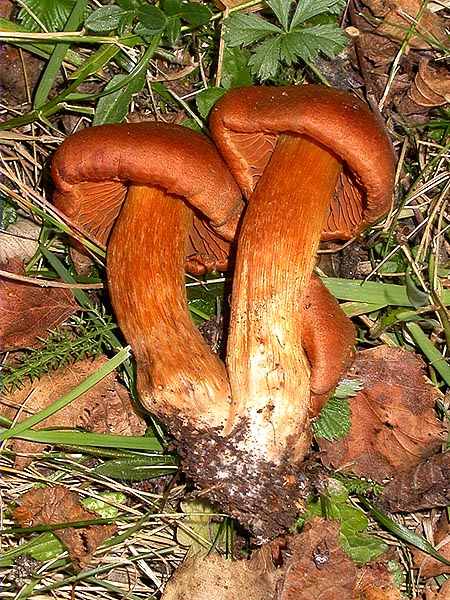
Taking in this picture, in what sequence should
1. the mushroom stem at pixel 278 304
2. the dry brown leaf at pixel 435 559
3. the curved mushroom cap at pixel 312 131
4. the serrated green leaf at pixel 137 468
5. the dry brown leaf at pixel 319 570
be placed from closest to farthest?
the curved mushroom cap at pixel 312 131
the mushroom stem at pixel 278 304
the dry brown leaf at pixel 319 570
the serrated green leaf at pixel 137 468
the dry brown leaf at pixel 435 559

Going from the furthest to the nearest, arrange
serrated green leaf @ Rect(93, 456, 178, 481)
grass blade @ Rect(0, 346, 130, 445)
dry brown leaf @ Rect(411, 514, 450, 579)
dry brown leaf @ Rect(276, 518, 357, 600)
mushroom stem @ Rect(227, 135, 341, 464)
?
dry brown leaf @ Rect(411, 514, 450, 579) < serrated green leaf @ Rect(93, 456, 178, 481) < dry brown leaf @ Rect(276, 518, 357, 600) < grass blade @ Rect(0, 346, 130, 445) < mushroom stem @ Rect(227, 135, 341, 464)

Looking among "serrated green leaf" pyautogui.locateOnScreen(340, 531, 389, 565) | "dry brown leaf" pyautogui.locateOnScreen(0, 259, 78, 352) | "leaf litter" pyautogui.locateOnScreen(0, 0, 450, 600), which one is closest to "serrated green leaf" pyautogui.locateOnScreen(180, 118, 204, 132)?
"leaf litter" pyautogui.locateOnScreen(0, 0, 450, 600)

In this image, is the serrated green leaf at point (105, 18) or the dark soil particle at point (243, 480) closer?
the dark soil particle at point (243, 480)

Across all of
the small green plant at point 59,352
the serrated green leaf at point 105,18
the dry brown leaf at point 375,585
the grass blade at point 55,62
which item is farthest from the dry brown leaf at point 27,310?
the dry brown leaf at point 375,585

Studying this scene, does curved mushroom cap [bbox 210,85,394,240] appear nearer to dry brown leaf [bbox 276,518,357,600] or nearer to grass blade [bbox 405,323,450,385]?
grass blade [bbox 405,323,450,385]

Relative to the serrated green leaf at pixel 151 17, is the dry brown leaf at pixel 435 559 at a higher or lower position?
lower

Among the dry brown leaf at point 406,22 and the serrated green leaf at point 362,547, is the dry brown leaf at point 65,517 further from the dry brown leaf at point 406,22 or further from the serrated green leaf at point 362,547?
the dry brown leaf at point 406,22

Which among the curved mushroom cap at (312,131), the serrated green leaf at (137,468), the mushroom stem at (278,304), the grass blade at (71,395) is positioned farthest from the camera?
the serrated green leaf at (137,468)
